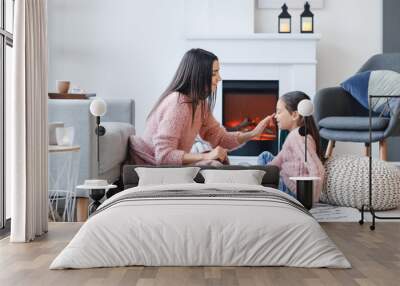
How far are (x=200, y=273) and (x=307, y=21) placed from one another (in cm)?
538

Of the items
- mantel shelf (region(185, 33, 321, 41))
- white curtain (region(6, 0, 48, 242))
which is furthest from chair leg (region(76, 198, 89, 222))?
mantel shelf (region(185, 33, 321, 41))

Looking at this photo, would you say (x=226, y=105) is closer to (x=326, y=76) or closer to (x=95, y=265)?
(x=326, y=76)

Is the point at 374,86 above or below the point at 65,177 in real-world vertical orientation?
above

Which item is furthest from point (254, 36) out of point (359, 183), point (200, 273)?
point (200, 273)

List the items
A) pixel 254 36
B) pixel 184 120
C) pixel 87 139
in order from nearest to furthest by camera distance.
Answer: pixel 87 139 → pixel 184 120 → pixel 254 36

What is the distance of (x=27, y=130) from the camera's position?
13.7 ft

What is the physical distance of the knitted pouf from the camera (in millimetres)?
5441

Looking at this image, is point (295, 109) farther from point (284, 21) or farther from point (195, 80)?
point (284, 21)

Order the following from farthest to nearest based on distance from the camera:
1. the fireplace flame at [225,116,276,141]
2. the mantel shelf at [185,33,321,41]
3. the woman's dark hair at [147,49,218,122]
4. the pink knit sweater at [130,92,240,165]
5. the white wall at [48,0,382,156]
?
the white wall at [48,0,382,156] → the fireplace flame at [225,116,276,141] → the mantel shelf at [185,33,321,41] → the woman's dark hair at [147,49,218,122] → the pink knit sweater at [130,92,240,165]

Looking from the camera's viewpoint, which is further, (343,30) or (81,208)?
(343,30)

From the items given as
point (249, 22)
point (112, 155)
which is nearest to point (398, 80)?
point (249, 22)

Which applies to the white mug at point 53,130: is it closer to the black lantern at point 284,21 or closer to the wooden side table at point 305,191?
the wooden side table at point 305,191

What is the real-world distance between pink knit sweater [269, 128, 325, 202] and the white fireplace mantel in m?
2.54

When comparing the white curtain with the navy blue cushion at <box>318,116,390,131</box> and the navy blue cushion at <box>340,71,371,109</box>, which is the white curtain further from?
the navy blue cushion at <box>340,71,371,109</box>
